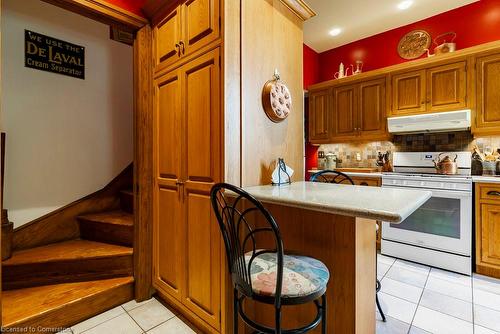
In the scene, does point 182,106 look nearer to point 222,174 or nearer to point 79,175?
point 222,174

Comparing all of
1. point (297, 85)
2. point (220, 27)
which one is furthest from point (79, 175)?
point (297, 85)

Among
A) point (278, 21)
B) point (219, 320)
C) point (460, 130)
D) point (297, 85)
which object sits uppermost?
point (278, 21)

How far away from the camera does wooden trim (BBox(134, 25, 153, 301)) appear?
204cm

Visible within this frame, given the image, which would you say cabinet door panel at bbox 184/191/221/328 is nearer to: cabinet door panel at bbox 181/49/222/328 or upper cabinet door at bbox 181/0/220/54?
cabinet door panel at bbox 181/49/222/328

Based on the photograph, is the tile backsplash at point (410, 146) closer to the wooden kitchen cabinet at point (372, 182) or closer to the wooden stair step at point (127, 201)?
the wooden kitchen cabinet at point (372, 182)

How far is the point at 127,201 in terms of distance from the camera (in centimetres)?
276

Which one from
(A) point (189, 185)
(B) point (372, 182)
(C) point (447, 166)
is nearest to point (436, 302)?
(B) point (372, 182)

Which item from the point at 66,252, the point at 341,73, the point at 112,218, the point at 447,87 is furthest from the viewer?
the point at 341,73

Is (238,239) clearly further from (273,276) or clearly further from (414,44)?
(414,44)

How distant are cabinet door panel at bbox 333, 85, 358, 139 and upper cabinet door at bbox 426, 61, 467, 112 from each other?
0.92 metres

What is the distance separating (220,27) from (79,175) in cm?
225

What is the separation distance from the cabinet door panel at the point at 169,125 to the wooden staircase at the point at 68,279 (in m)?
0.80

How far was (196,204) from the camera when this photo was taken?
1.66 m

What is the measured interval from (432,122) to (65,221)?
4.25 meters
